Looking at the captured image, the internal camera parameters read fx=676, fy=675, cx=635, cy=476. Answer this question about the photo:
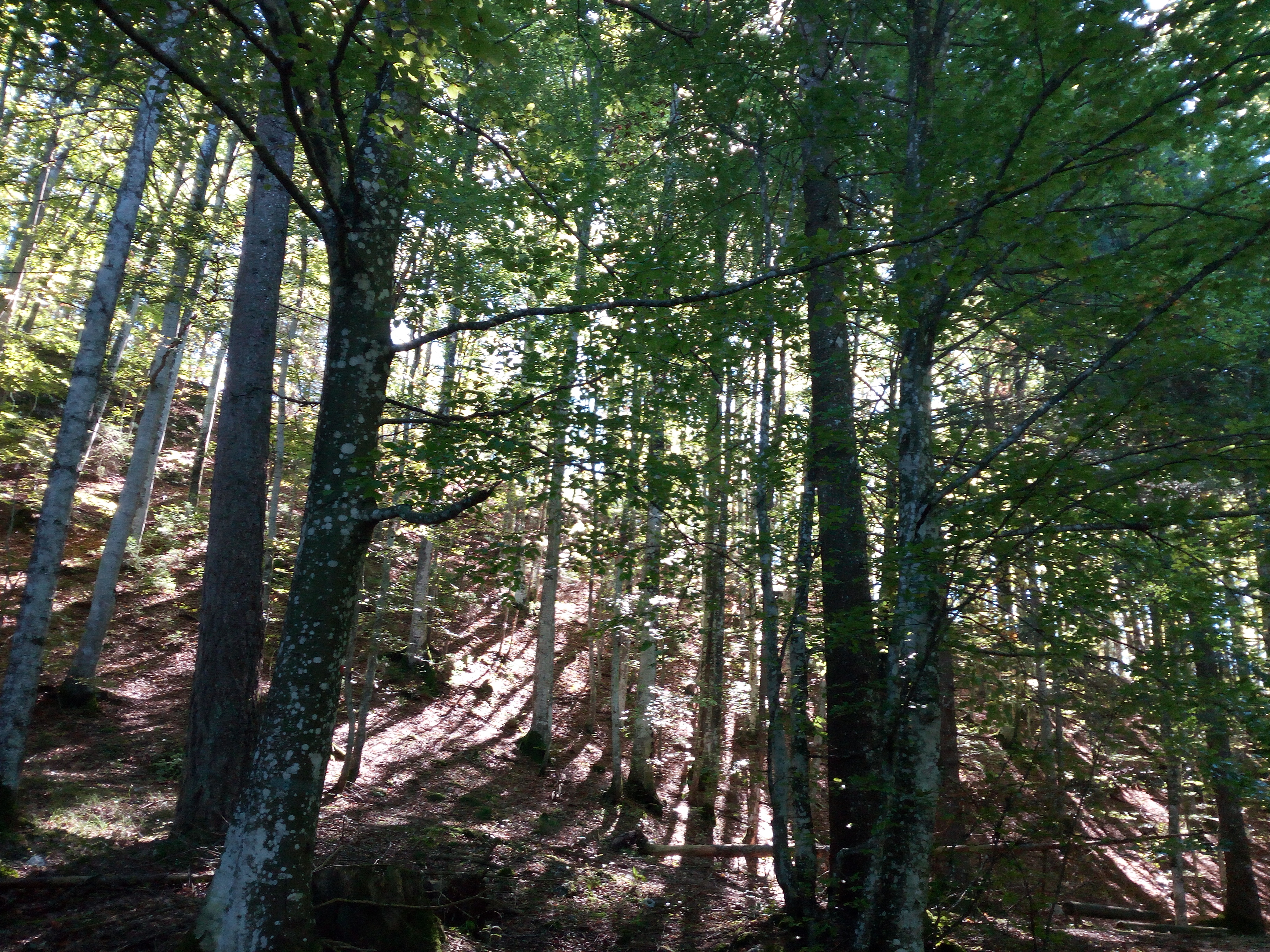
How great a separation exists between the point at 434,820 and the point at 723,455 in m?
6.18

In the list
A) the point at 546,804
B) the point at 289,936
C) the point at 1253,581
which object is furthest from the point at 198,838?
the point at 1253,581

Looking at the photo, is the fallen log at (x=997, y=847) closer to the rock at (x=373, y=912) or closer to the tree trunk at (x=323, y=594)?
the rock at (x=373, y=912)

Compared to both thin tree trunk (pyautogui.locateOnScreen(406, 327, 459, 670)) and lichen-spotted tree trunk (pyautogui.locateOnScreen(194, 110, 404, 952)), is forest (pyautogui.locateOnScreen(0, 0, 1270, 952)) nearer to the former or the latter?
lichen-spotted tree trunk (pyautogui.locateOnScreen(194, 110, 404, 952))

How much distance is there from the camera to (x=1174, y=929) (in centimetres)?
958

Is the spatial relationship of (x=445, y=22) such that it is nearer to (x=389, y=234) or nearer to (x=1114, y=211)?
(x=389, y=234)

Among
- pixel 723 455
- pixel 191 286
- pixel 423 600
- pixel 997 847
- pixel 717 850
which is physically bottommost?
pixel 717 850

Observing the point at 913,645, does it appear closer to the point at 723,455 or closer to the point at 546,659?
the point at 723,455

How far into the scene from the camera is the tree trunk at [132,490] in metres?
10.0

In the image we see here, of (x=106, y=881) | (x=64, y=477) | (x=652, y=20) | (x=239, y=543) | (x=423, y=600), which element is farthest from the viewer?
(x=423, y=600)

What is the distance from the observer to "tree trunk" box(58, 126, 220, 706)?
1002 centimetres

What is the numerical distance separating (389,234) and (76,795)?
7.41 metres

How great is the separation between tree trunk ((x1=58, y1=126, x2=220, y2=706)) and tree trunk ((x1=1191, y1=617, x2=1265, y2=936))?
11.5m

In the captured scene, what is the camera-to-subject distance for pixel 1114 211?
19.0 ft

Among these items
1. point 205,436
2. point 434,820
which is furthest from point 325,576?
point 205,436
